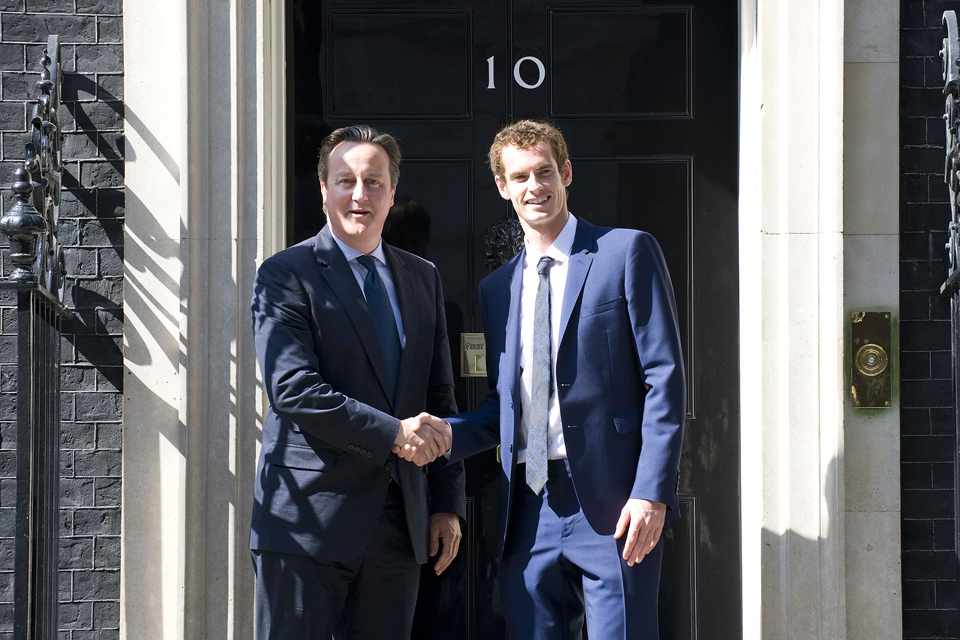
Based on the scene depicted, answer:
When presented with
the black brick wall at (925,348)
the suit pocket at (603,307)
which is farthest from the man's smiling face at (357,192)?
the black brick wall at (925,348)

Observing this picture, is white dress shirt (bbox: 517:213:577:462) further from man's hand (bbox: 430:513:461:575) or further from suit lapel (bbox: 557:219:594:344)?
man's hand (bbox: 430:513:461:575)

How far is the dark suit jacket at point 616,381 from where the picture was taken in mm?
3189

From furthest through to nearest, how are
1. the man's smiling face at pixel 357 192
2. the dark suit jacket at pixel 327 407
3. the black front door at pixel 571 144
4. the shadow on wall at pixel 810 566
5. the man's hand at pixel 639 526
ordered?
the black front door at pixel 571 144 → the shadow on wall at pixel 810 566 → the man's smiling face at pixel 357 192 → the dark suit jacket at pixel 327 407 → the man's hand at pixel 639 526

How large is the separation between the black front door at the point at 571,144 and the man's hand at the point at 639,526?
4.27 ft

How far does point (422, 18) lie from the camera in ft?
15.0

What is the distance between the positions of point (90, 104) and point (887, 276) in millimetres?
3235

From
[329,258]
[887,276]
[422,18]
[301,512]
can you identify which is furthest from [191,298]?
[887,276]

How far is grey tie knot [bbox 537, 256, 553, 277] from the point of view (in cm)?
341

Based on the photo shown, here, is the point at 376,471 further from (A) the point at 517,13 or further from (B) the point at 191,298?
(A) the point at 517,13

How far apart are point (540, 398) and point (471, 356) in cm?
118

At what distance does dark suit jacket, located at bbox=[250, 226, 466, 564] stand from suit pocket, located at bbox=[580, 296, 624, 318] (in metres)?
0.59

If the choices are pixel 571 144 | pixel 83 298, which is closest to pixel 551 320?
pixel 571 144

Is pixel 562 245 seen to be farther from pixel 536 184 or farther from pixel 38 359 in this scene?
pixel 38 359

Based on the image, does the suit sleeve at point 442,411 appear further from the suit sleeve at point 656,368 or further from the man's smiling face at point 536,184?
the suit sleeve at point 656,368
